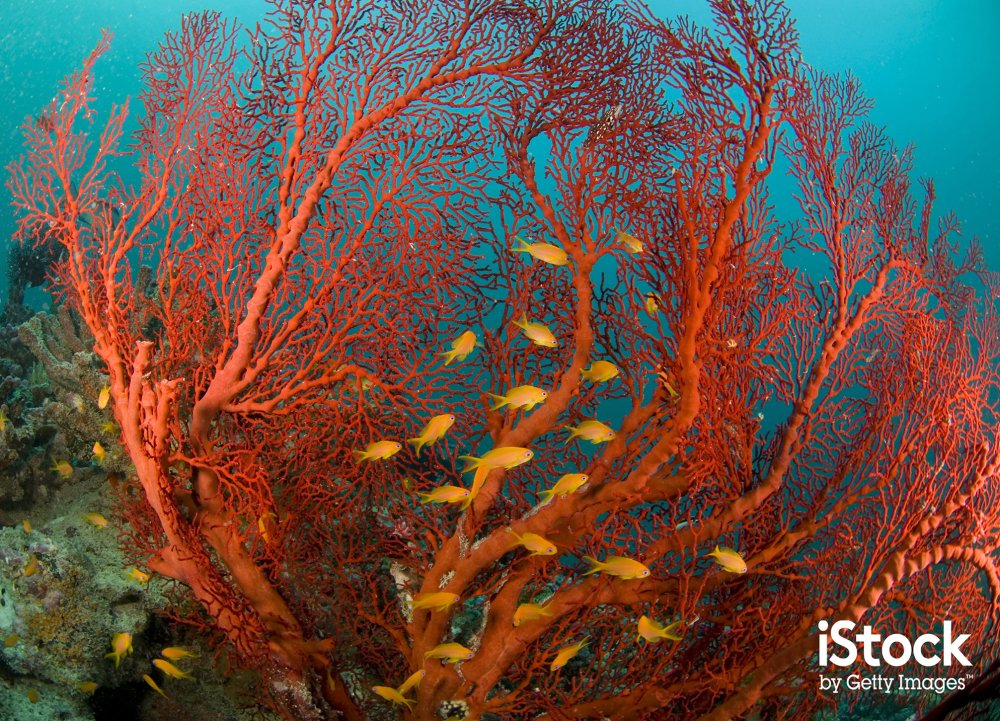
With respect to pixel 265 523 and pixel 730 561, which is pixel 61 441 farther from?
pixel 730 561

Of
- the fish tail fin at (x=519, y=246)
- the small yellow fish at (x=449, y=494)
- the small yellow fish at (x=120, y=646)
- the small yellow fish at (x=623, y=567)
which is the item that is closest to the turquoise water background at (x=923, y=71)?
the fish tail fin at (x=519, y=246)

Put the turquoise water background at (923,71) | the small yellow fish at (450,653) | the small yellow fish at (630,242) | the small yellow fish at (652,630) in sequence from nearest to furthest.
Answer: the small yellow fish at (652,630) → the small yellow fish at (450,653) → the small yellow fish at (630,242) → the turquoise water background at (923,71)

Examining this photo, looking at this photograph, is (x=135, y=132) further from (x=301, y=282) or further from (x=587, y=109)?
(x=587, y=109)

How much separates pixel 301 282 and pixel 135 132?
1.81 m

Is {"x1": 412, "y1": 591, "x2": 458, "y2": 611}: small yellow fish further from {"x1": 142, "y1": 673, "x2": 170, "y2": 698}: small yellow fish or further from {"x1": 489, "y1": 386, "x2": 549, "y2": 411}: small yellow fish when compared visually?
{"x1": 142, "y1": 673, "x2": 170, "y2": 698}: small yellow fish

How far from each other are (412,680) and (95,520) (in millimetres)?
2826

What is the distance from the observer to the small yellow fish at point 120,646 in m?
3.52

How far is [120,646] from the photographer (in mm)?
3527

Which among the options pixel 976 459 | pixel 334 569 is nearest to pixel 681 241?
pixel 976 459

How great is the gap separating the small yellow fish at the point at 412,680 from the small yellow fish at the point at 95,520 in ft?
8.68

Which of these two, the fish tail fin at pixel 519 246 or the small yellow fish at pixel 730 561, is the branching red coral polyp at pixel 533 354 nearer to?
the small yellow fish at pixel 730 561

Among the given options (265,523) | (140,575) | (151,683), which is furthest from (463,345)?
(151,683)

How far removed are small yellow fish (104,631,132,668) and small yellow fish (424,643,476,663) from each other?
1.88 m

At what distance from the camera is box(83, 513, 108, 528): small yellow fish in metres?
4.21
